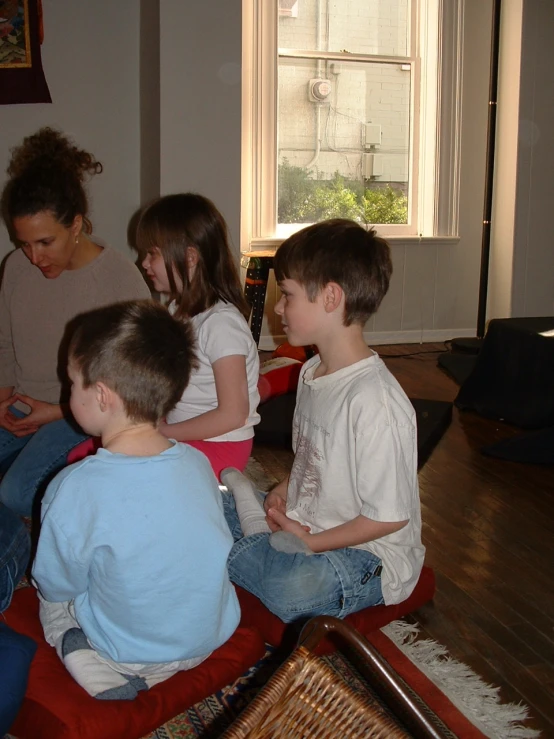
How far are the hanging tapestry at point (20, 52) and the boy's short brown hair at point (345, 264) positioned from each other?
2442 millimetres

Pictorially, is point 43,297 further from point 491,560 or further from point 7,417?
point 491,560

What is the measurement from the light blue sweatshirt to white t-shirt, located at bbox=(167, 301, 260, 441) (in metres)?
0.55

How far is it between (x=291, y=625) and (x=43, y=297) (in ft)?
3.99

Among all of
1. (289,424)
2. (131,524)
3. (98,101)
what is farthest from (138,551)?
(98,101)

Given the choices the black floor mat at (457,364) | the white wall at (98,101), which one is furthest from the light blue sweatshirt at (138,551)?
the black floor mat at (457,364)

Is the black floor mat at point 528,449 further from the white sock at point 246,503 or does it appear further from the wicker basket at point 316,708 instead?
the wicker basket at point 316,708

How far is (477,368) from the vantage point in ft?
11.8

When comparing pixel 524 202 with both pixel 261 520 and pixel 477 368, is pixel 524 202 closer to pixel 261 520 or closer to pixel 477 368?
pixel 477 368

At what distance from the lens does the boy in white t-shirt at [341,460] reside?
4.91ft

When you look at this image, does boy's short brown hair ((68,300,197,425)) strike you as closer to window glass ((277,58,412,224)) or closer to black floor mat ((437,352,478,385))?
black floor mat ((437,352,478,385))

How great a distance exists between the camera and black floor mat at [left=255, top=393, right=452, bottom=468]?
304 centimetres

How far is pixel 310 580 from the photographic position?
155 centimetres

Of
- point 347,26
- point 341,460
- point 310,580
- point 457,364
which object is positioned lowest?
point 457,364

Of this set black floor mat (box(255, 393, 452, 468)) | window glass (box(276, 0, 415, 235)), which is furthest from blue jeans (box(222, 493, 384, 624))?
window glass (box(276, 0, 415, 235))
